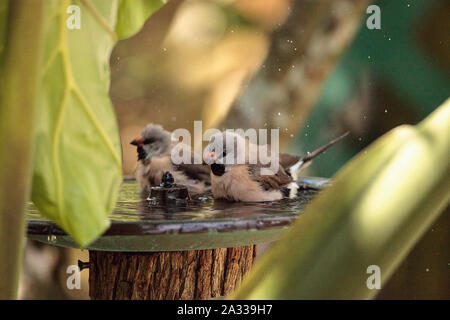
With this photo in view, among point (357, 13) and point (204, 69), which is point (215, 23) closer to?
point (204, 69)

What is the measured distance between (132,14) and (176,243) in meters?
0.27

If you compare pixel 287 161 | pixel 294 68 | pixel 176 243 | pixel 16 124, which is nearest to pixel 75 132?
pixel 16 124

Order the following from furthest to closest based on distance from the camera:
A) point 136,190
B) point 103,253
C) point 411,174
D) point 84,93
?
1. point 136,190
2. point 103,253
3. point 84,93
4. point 411,174

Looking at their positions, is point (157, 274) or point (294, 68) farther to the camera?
point (294, 68)

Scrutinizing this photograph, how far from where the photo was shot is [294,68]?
1711 mm

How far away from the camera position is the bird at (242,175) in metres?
0.91

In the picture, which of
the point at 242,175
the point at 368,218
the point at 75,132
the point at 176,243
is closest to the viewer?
the point at 368,218

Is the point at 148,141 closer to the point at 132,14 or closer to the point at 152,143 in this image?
the point at 152,143

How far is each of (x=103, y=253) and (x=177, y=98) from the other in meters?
1.01

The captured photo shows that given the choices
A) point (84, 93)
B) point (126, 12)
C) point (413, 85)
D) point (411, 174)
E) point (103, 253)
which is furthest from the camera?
point (413, 85)

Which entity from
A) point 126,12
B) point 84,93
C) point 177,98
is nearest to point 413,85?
point 177,98

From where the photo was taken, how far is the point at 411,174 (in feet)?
0.66

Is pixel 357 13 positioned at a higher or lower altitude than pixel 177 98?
higher
